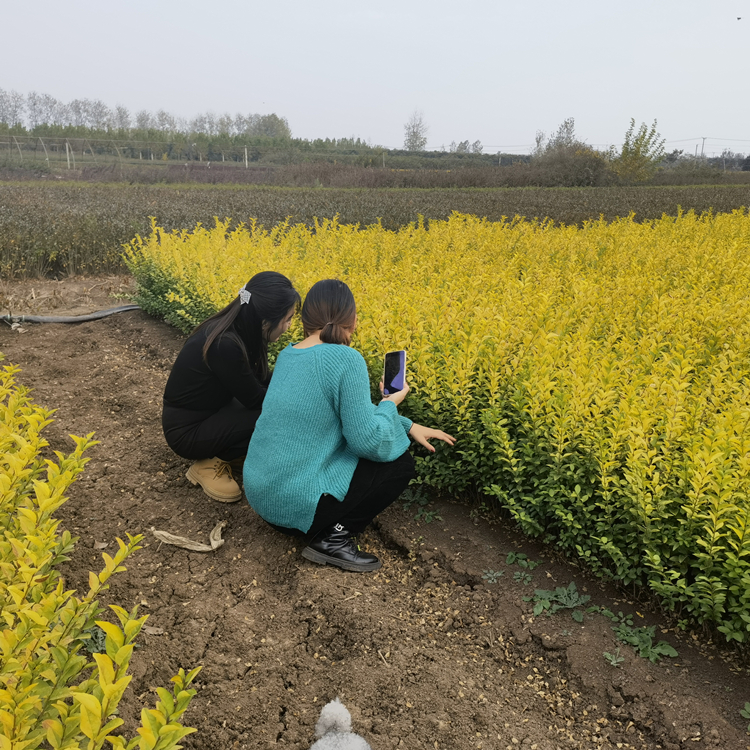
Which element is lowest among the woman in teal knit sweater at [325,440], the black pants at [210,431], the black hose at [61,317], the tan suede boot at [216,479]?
the black hose at [61,317]

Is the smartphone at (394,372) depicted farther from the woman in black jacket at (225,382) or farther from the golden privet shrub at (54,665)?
the golden privet shrub at (54,665)

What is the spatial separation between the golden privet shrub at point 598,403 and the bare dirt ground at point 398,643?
25cm

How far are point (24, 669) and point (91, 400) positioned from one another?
12.9ft

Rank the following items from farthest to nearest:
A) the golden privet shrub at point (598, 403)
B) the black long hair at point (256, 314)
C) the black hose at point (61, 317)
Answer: the black hose at point (61, 317) < the black long hair at point (256, 314) < the golden privet shrub at point (598, 403)

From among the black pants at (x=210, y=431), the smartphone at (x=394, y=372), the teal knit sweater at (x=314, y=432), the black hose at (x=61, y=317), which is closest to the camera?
the teal knit sweater at (x=314, y=432)

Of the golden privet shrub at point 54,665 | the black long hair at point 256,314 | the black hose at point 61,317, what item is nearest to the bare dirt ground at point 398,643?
the golden privet shrub at point 54,665

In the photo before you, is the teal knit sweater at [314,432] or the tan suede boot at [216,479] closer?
the teal knit sweater at [314,432]

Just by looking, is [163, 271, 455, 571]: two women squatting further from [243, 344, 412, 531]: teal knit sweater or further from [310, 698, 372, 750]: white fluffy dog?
[310, 698, 372, 750]: white fluffy dog

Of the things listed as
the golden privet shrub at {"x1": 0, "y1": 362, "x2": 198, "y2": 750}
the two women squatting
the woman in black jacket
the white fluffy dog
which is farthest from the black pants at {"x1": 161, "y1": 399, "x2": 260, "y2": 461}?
the white fluffy dog

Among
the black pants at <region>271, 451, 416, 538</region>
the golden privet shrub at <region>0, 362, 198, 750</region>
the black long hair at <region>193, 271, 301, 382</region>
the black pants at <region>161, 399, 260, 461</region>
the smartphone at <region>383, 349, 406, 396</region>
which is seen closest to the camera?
the golden privet shrub at <region>0, 362, 198, 750</region>

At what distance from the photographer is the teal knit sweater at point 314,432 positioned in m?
2.65

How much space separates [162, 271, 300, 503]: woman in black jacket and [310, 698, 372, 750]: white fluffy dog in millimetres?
1632

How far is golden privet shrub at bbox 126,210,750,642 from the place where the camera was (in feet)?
7.72

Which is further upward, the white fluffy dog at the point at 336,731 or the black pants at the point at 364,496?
the black pants at the point at 364,496
